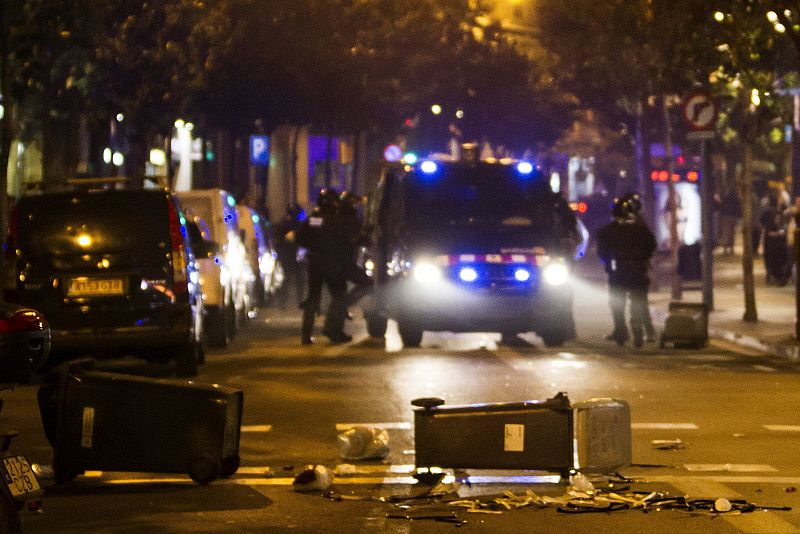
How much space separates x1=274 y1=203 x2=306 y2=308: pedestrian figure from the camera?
30.2m

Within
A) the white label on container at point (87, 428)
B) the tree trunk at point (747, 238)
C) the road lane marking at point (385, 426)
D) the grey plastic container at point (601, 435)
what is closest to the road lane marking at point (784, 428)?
the road lane marking at point (385, 426)

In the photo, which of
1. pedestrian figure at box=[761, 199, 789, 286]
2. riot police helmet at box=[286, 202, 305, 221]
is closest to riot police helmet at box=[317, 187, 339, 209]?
riot police helmet at box=[286, 202, 305, 221]

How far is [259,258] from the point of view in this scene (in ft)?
94.9

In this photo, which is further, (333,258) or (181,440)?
(333,258)

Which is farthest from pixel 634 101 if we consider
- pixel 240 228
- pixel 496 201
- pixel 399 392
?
pixel 399 392

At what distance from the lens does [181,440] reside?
32.2 ft

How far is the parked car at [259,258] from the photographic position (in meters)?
28.1

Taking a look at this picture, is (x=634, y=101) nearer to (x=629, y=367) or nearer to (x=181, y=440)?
(x=629, y=367)

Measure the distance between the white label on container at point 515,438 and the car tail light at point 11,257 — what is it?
735 cm

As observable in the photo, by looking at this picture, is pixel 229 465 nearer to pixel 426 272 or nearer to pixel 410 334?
pixel 426 272

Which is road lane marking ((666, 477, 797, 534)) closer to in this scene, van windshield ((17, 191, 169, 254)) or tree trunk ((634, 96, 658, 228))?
van windshield ((17, 191, 169, 254))

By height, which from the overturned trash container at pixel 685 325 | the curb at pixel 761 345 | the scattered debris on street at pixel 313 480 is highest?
the overturned trash container at pixel 685 325

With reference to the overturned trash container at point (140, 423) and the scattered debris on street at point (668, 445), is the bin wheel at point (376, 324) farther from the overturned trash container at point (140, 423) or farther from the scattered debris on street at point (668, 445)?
the overturned trash container at point (140, 423)

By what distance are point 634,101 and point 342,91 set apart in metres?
8.47
